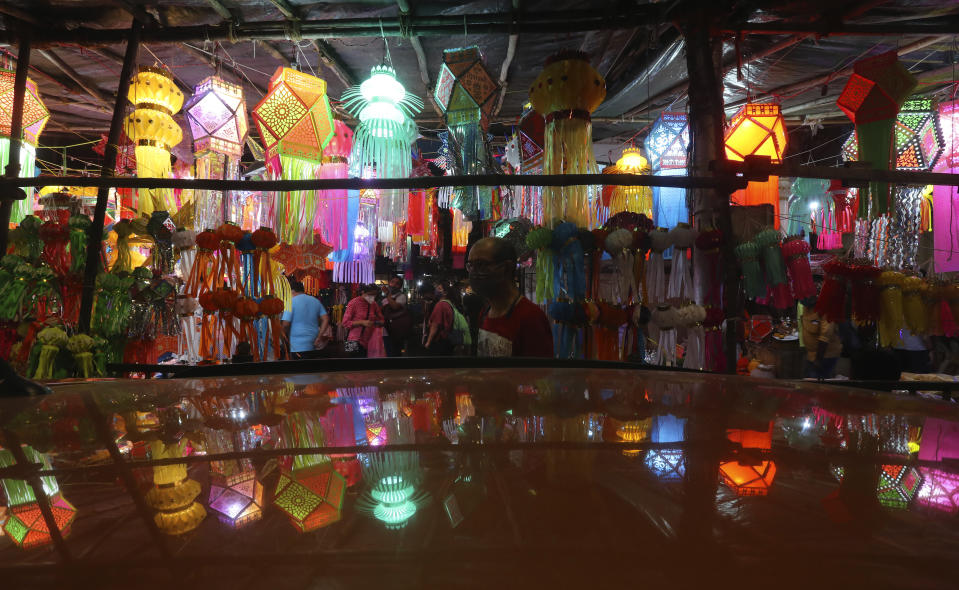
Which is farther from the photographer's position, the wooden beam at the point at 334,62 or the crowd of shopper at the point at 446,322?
the wooden beam at the point at 334,62

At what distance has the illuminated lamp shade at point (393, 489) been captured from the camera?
0.38 metres

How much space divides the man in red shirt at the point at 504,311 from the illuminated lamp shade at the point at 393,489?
1648 mm

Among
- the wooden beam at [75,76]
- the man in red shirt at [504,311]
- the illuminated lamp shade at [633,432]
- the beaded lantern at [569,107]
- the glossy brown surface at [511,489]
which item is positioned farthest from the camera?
the wooden beam at [75,76]

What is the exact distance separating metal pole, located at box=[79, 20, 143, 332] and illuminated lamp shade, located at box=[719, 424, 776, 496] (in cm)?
305

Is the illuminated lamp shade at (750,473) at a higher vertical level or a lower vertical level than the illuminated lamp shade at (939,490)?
higher

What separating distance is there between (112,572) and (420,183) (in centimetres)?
218

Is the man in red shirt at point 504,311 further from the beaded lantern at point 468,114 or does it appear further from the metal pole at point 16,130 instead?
the metal pole at point 16,130

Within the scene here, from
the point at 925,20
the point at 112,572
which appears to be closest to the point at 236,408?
the point at 112,572

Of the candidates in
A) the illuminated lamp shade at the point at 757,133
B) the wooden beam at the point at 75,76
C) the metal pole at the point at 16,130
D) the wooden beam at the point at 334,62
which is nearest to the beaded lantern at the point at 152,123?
the metal pole at the point at 16,130

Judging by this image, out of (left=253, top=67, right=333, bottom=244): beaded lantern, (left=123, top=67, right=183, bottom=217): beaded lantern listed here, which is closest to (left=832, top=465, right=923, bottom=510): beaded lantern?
(left=253, top=67, right=333, bottom=244): beaded lantern

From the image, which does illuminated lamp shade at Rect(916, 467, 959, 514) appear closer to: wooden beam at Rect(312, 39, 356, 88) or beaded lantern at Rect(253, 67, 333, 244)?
beaded lantern at Rect(253, 67, 333, 244)

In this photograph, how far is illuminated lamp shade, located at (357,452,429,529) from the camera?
1.26 feet

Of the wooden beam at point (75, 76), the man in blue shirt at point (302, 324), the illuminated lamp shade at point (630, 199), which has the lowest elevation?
the man in blue shirt at point (302, 324)

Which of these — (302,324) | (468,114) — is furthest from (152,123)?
(468,114)
